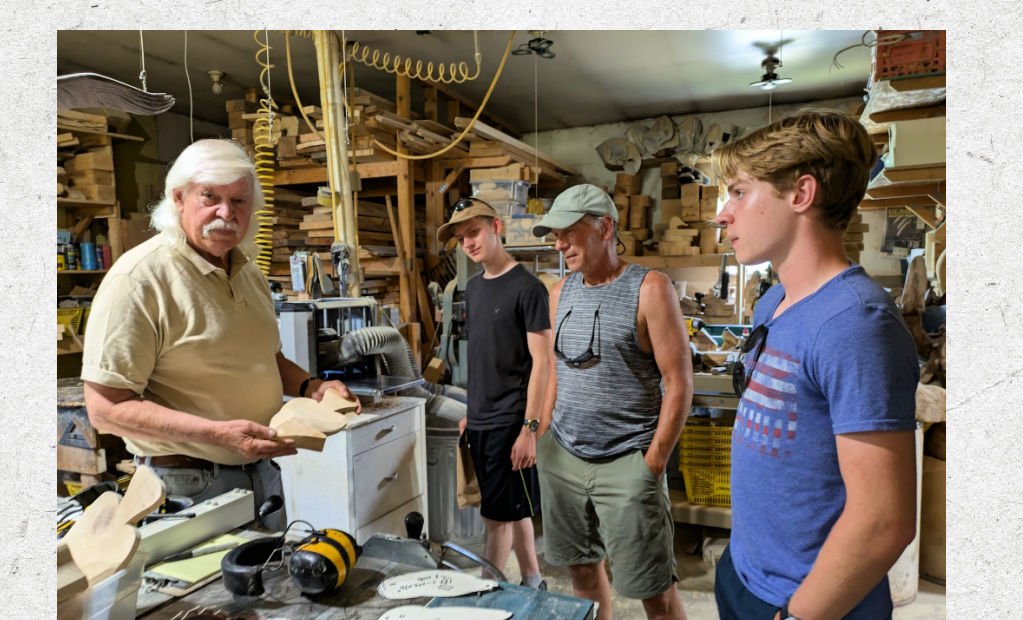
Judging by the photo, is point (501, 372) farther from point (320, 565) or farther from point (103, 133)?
point (103, 133)

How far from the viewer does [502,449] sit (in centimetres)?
226

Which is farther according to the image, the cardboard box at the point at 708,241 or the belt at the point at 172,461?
the cardboard box at the point at 708,241

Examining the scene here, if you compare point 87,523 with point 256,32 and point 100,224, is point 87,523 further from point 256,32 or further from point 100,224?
point 256,32

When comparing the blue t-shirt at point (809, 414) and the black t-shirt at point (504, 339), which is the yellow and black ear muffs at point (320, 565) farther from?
the black t-shirt at point (504, 339)

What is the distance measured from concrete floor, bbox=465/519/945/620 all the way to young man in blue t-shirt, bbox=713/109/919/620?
0.83 metres

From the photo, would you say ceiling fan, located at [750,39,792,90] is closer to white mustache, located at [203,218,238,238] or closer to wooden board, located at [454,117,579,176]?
wooden board, located at [454,117,579,176]

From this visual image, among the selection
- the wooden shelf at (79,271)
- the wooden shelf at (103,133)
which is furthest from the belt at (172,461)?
the wooden shelf at (103,133)

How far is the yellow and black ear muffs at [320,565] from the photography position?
3.78 ft

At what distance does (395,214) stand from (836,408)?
181 cm

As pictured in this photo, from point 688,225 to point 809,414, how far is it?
4.56ft

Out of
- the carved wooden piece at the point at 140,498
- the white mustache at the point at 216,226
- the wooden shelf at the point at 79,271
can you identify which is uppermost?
the white mustache at the point at 216,226

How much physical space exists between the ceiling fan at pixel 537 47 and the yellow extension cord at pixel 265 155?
0.70 m

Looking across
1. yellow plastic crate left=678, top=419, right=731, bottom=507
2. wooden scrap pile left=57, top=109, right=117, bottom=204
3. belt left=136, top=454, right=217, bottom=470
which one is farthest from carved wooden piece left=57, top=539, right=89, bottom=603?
yellow plastic crate left=678, top=419, right=731, bottom=507

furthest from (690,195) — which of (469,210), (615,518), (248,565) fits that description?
(248,565)
